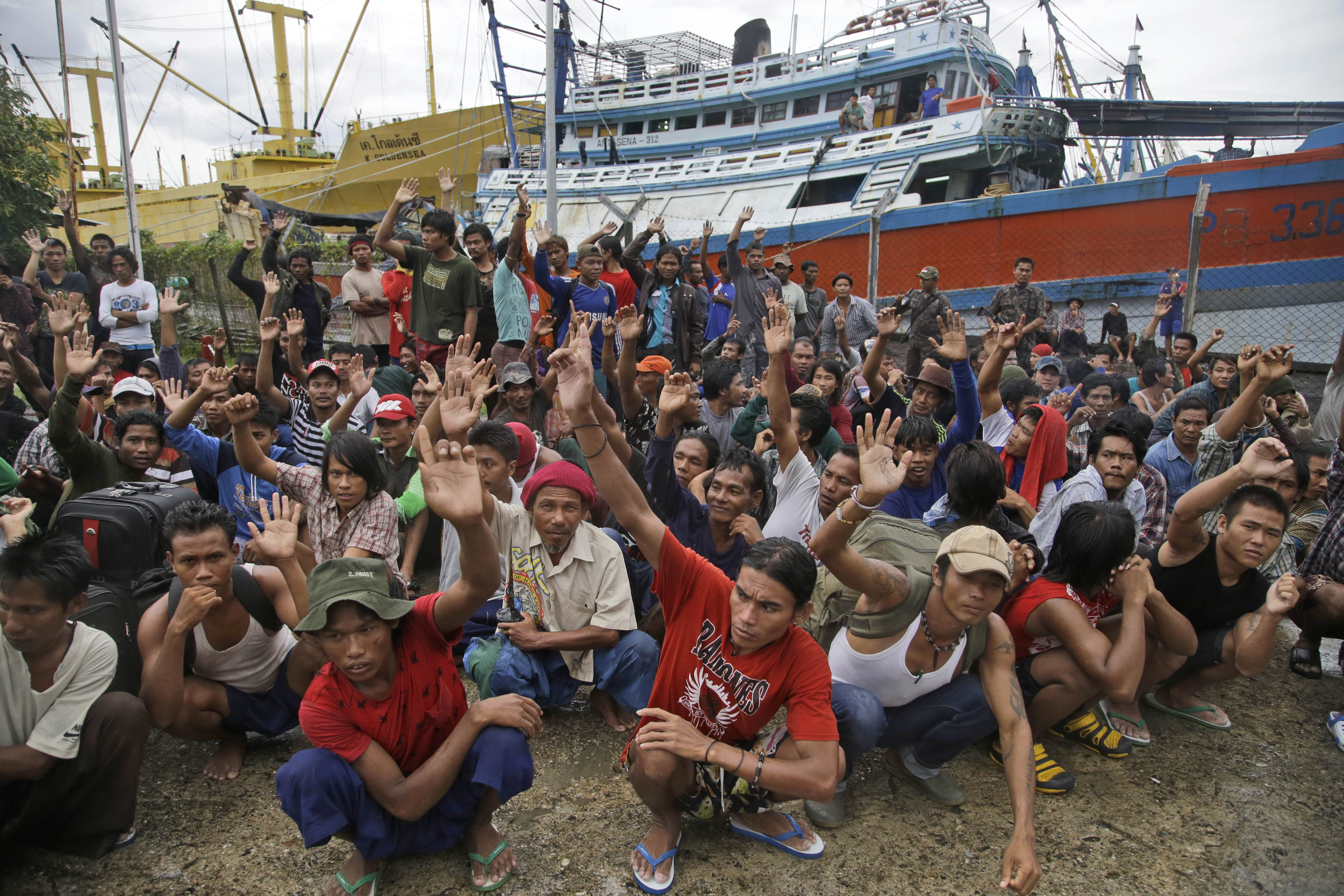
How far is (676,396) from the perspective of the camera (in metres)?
3.32

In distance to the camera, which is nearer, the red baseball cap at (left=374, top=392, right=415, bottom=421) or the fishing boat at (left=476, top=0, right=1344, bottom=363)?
the red baseball cap at (left=374, top=392, right=415, bottom=421)

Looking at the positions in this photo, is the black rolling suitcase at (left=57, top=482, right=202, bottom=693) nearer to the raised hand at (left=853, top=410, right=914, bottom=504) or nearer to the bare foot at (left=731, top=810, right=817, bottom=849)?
the bare foot at (left=731, top=810, right=817, bottom=849)

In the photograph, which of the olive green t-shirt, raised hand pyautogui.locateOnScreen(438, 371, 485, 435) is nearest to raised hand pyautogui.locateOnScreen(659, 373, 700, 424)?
raised hand pyautogui.locateOnScreen(438, 371, 485, 435)

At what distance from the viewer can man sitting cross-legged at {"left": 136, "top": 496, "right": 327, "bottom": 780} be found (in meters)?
2.54

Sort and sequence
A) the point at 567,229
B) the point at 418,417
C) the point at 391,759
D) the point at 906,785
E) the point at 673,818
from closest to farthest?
the point at 391,759, the point at 673,818, the point at 906,785, the point at 418,417, the point at 567,229

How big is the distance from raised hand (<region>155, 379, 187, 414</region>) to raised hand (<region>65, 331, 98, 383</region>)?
354 mm

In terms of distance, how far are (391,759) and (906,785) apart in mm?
2022

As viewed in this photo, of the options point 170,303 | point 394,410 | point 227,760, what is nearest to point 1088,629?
point 227,760

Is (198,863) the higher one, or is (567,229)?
(567,229)

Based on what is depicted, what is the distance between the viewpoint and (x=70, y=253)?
379 inches

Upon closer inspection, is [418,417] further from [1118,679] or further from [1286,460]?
[1286,460]

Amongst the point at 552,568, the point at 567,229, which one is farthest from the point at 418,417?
the point at 567,229

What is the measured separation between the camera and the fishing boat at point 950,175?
10406mm

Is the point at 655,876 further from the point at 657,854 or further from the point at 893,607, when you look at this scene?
the point at 893,607
